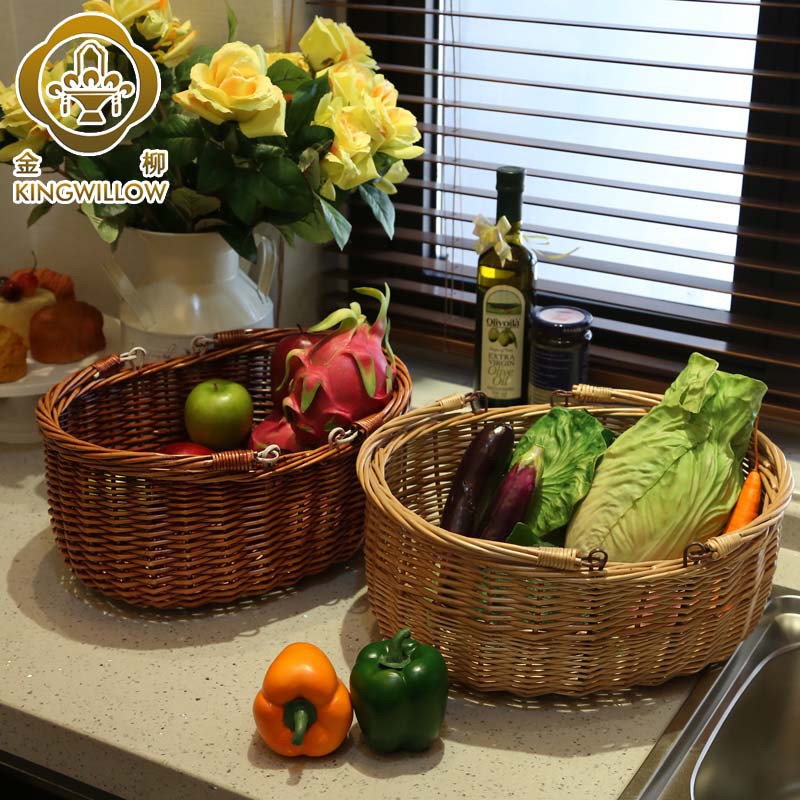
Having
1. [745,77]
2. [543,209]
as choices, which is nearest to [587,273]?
[543,209]

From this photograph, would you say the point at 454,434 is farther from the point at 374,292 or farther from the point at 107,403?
the point at 107,403

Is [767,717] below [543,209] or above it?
below

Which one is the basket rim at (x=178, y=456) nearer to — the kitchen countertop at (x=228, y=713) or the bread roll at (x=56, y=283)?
the kitchen countertop at (x=228, y=713)

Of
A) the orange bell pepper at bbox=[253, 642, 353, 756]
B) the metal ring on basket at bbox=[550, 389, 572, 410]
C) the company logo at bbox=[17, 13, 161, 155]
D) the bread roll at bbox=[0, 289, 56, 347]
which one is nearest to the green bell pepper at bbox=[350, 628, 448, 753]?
the orange bell pepper at bbox=[253, 642, 353, 756]

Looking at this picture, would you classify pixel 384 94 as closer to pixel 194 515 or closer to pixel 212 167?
pixel 212 167

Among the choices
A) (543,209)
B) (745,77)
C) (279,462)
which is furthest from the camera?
(543,209)

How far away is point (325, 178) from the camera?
4.17 feet

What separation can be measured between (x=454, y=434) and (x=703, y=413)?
0.28 meters

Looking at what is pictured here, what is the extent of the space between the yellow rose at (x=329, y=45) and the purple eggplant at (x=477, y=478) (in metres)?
0.50

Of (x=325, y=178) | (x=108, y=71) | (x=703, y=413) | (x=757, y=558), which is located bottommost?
(x=757, y=558)

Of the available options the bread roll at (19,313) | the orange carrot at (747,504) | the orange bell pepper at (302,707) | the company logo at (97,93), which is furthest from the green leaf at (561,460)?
the bread roll at (19,313)

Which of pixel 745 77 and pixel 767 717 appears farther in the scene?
pixel 745 77

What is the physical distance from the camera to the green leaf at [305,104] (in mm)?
1256

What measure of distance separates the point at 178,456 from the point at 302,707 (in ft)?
0.90
